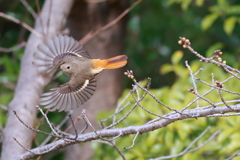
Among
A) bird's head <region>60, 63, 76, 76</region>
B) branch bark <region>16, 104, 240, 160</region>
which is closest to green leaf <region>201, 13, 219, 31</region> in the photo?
bird's head <region>60, 63, 76, 76</region>

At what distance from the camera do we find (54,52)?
2020 millimetres

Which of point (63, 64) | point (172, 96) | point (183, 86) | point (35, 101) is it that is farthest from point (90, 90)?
point (183, 86)

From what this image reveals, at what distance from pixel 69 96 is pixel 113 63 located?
27cm

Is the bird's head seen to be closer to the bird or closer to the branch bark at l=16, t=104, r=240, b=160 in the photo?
the bird

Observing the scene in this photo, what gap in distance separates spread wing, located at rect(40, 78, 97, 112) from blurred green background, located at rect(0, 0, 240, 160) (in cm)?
77

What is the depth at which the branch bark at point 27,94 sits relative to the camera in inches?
71.2

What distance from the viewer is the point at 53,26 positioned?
7.99ft

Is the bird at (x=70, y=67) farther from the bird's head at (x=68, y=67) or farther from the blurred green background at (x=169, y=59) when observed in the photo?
the blurred green background at (x=169, y=59)

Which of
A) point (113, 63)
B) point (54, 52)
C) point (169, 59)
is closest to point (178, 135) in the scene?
point (113, 63)

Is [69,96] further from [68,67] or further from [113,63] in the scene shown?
[113,63]

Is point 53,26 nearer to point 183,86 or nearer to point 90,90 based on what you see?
point 90,90

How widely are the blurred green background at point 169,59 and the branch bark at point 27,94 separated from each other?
71cm

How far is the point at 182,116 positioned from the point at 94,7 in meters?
2.15

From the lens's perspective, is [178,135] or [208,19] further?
[208,19]
